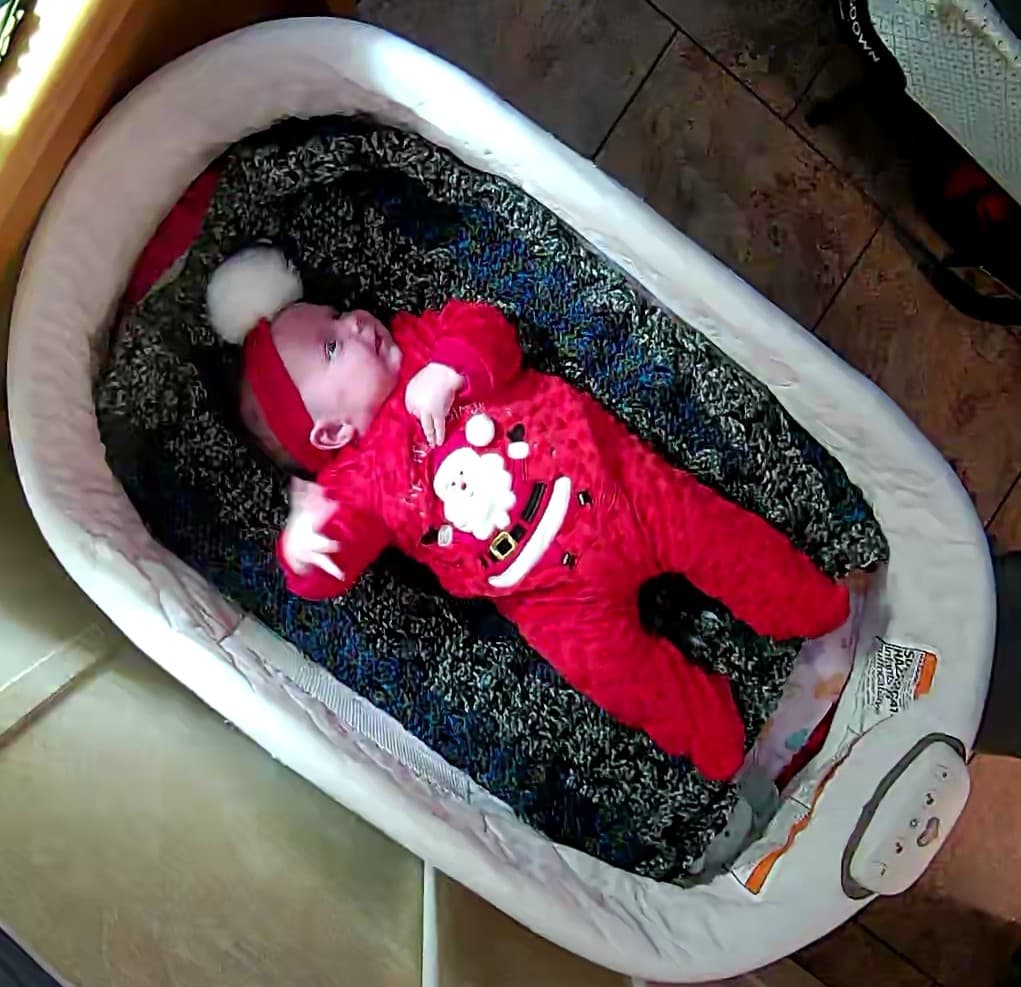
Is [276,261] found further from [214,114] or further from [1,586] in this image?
[1,586]

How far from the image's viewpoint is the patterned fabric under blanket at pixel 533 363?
1.15m

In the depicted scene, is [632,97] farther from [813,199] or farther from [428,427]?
[428,427]

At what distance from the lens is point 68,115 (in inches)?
38.9

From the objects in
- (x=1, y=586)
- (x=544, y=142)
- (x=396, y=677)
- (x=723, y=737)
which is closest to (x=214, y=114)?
(x=544, y=142)

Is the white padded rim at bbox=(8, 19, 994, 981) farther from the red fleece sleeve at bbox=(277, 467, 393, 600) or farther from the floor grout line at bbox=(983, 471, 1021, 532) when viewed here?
the floor grout line at bbox=(983, 471, 1021, 532)

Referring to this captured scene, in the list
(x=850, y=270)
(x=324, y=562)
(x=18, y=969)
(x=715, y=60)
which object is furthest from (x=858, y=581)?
(x=18, y=969)

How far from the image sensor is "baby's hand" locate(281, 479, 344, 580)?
112cm

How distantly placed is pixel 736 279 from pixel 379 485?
0.37 m

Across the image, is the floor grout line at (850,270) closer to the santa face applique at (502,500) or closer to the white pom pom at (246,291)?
the santa face applique at (502,500)

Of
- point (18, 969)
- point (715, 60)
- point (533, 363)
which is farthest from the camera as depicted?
point (715, 60)

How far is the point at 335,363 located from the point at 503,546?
0.22m

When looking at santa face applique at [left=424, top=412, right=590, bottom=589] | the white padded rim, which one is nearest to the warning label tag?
the white padded rim

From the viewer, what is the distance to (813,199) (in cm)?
139

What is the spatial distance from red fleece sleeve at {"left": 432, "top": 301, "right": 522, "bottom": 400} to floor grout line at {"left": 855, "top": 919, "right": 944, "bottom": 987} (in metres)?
0.74
